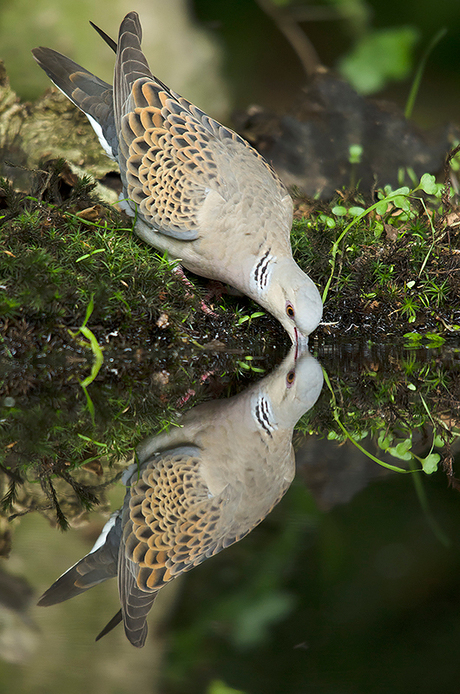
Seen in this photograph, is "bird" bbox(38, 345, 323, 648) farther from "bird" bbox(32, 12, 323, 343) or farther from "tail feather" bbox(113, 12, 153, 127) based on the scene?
"tail feather" bbox(113, 12, 153, 127)

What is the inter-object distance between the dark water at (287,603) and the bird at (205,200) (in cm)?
210

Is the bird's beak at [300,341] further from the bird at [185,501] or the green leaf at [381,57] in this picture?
the green leaf at [381,57]

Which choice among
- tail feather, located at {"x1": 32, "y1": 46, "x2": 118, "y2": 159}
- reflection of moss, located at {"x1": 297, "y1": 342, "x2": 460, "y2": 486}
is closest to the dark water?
reflection of moss, located at {"x1": 297, "y1": 342, "x2": 460, "y2": 486}

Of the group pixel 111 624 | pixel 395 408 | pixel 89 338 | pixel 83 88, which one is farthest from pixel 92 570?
pixel 83 88

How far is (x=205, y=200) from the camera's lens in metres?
3.67

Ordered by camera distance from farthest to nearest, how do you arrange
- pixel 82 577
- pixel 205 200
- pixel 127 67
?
1. pixel 127 67
2. pixel 205 200
3. pixel 82 577

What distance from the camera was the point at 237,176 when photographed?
12.6 ft

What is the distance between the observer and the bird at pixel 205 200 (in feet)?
12.0

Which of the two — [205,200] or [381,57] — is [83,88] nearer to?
[205,200]

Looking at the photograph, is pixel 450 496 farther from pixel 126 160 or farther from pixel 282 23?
pixel 282 23

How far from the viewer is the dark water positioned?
2.95ft

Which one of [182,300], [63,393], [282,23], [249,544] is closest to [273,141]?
[282,23]

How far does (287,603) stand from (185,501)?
0.49 meters

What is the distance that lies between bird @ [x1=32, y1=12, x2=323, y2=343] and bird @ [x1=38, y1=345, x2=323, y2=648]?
159 cm
